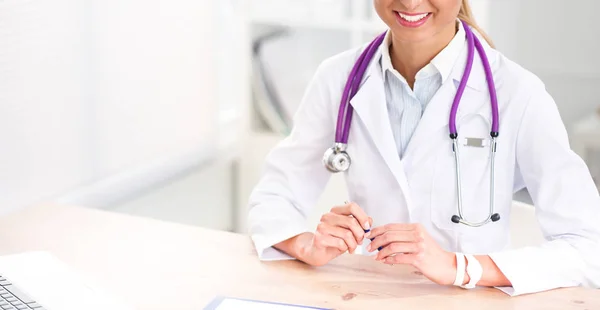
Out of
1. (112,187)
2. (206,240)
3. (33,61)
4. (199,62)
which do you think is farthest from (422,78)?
(199,62)

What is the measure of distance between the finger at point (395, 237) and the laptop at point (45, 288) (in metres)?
0.40

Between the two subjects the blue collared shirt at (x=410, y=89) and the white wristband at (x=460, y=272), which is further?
the blue collared shirt at (x=410, y=89)

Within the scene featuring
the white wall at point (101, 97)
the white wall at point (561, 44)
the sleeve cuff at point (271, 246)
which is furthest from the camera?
the white wall at point (561, 44)

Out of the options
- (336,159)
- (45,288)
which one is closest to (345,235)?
(336,159)

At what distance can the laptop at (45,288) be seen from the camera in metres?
1.20

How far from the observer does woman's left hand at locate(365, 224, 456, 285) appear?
1260mm

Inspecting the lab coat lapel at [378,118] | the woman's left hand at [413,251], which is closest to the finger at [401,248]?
the woman's left hand at [413,251]

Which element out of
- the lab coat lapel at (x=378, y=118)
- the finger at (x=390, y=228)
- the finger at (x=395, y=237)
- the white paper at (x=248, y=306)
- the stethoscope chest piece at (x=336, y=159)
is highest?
the lab coat lapel at (x=378, y=118)

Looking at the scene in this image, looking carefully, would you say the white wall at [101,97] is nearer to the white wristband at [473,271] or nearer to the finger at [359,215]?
the finger at [359,215]

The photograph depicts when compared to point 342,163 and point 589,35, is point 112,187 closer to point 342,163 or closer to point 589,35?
point 342,163

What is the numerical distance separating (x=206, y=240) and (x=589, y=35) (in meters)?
2.63

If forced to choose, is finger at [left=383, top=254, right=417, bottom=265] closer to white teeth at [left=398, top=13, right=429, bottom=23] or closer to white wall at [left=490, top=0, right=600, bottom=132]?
white teeth at [left=398, top=13, right=429, bottom=23]

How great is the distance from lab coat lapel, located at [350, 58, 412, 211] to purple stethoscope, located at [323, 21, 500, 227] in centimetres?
2

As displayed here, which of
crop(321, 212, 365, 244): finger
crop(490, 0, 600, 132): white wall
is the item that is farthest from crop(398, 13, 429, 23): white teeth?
crop(490, 0, 600, 132): white wall
